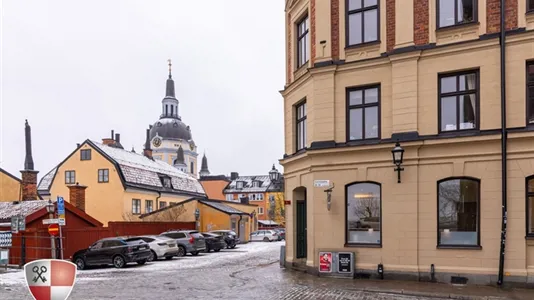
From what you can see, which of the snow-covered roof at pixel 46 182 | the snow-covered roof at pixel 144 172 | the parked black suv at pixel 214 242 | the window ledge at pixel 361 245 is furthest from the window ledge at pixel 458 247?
the snow-covered roof at pixel 46 182

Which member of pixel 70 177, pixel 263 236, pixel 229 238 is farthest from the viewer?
pixel 263 236

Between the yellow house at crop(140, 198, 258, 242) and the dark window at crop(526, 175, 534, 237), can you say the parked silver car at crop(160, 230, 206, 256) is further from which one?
the dark window at crop(526, 175, 534, 237)

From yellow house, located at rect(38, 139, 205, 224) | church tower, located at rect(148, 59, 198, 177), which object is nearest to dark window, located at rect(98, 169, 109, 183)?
yellow house, located at rect(38, 139, 205, 224)

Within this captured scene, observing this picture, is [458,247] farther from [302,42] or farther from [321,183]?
[302,42]

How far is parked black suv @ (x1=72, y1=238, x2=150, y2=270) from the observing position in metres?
22.5

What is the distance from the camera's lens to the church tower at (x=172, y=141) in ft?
391

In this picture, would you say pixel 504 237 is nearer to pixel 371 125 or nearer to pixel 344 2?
pixel 371 125

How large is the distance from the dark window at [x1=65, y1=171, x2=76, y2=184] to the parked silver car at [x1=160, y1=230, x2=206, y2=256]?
19.6 metres

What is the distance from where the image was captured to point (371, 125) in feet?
54.1

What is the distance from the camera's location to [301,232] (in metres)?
19.4

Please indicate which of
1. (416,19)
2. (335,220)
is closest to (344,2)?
(416,19)

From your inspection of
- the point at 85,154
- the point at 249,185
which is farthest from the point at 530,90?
the point at 249,185

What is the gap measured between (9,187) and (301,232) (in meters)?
24.9

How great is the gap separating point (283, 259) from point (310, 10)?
31.5ft
